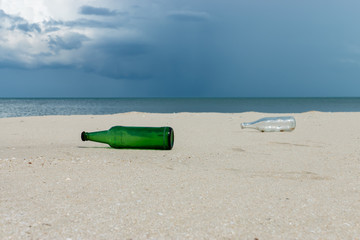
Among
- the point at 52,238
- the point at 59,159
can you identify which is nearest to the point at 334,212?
the point at 52,238

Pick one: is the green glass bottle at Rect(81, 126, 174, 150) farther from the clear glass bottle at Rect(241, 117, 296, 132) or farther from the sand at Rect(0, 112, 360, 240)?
the clear glass bottle at Rect(241, 117, 296, 132)

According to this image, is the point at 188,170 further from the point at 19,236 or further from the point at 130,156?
the point at 19,236

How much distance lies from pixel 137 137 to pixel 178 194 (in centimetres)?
138

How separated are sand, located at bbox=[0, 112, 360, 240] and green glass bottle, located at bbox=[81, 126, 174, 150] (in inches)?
3.7

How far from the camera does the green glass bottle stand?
3.27m

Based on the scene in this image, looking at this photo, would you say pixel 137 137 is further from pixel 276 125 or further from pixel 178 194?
pixel 276 125

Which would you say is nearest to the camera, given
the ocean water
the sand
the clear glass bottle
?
the sand

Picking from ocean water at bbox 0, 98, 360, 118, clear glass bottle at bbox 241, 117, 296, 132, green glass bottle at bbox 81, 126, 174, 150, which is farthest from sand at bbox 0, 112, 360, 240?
ocean water at bbox 0, 98, 360, 118

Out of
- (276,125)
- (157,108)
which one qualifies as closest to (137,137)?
(276,125)

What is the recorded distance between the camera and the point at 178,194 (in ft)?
6.56

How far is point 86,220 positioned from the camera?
158 centimetres

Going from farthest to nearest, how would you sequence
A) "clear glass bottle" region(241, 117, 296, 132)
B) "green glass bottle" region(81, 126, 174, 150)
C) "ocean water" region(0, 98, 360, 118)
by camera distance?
"ocean water" region(0, 98, 360, 118)
"clear glass bottle" region(241, 117, 296, 132)
"green glass bottle" region(81, 126, 174, 150)

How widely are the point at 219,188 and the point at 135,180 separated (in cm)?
57

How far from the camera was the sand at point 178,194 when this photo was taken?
1.51 meters
